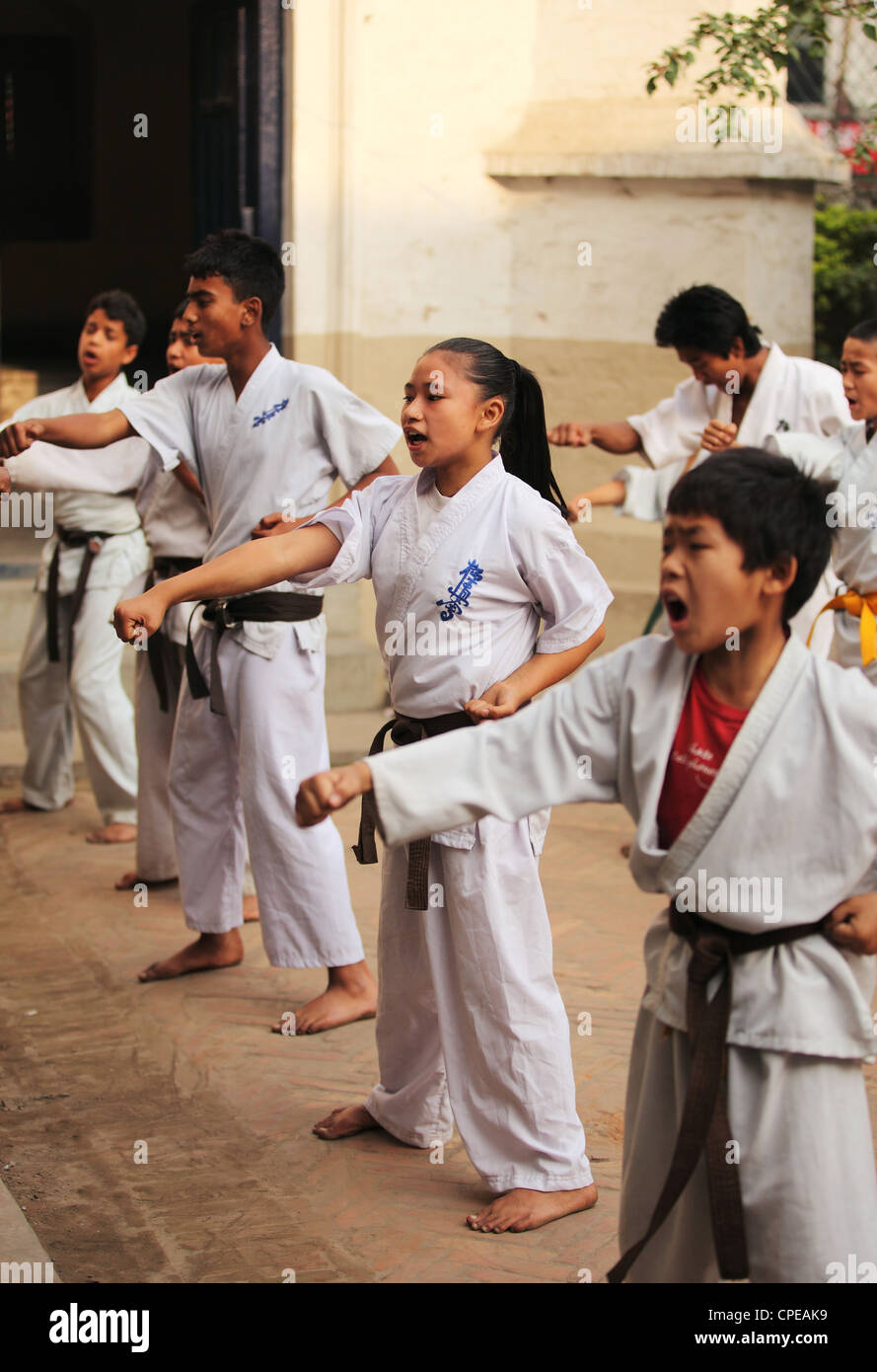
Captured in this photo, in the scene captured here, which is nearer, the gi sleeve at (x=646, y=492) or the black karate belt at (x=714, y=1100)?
the black karate belt at (x=714, y=1100)

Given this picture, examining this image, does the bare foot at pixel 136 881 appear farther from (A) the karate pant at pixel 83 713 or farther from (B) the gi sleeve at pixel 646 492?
(B) the gi sleeve at pixel 646 492

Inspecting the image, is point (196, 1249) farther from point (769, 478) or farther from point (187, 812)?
point (769, 478)

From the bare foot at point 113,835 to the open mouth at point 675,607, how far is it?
184 inches

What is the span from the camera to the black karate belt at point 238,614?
4.71 metres

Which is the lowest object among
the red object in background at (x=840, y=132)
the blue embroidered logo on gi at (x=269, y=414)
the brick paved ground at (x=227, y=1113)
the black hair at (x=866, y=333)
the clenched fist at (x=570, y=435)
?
the brick paved ground at (x=227, y=1113)

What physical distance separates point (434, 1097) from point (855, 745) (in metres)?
1.88

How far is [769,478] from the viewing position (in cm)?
242

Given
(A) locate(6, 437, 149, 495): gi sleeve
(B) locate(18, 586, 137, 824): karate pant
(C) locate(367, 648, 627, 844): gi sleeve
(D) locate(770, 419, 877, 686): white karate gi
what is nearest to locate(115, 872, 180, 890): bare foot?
(B) locate(18, 586, 137, 824): karate pant

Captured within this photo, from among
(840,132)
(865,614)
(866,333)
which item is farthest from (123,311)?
(840,132)

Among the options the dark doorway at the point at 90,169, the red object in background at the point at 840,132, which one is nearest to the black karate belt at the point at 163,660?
the red object in background at the point at 840,132

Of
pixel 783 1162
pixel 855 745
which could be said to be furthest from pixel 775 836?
pixel 783 1162

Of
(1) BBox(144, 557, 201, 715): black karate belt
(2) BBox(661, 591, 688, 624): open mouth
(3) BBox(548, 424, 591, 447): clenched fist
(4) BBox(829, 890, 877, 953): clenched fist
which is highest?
(3) BBox(548, 424, 591, 447): clenched fist

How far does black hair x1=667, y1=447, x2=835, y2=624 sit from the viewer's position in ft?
7.85

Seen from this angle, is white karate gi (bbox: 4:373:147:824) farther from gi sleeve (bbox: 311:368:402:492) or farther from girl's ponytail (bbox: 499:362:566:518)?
girl's ponytail (bbox: 499:362:566:518)
